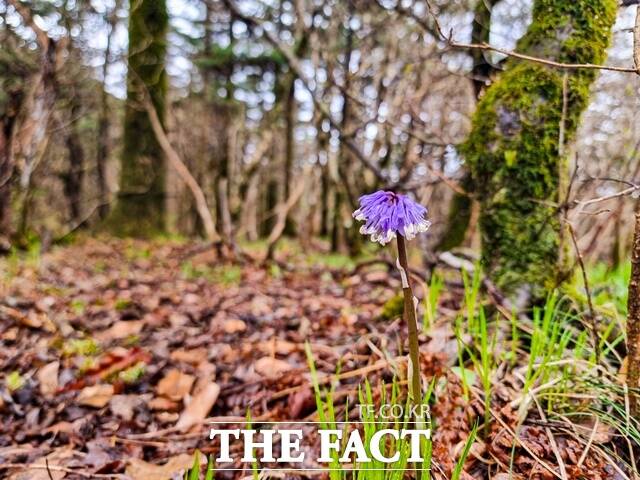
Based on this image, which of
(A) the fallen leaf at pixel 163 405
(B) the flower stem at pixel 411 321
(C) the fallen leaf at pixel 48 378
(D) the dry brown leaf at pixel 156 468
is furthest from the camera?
(C) the fallen leaf at pixel 48 378

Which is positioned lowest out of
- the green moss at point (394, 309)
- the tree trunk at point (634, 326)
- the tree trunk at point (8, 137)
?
the green moss at point (394, 309)

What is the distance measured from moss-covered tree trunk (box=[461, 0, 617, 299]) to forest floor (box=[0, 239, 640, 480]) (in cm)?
38

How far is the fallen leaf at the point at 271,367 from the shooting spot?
225cm

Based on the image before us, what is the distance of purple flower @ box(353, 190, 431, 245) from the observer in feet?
3.71

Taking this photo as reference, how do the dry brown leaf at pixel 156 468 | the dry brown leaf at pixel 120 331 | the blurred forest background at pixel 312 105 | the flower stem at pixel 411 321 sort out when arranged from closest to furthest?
the flower stem at pixel 411 321
the dry brown leaf at pixel 156 468
the dry brown leaf at pixel 120 331
the blurred forest background at pixel 312 105

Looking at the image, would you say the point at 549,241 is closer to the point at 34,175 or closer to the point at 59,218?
the point at 34,175

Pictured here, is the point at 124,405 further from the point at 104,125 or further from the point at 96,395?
the point at 104,125

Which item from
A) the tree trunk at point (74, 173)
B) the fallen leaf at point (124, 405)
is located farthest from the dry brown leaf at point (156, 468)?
the tree trunk at point (74, 173)

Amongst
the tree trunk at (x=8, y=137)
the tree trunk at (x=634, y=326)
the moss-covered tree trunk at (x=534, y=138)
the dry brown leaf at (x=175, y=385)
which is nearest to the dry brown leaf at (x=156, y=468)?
the dry brown leaf at (x=175, y=385)

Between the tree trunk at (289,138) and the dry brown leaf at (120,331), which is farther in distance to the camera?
the tree trunk at (289,138)

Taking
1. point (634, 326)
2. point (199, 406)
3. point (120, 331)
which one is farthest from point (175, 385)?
point (634, 326)

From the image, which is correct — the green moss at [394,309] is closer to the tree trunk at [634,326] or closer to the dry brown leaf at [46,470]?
the tree trunk at [634,326]

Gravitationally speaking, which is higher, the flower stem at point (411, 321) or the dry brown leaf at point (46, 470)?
the flower stem at point (411, 321)

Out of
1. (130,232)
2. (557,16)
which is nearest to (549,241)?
(557,16)
